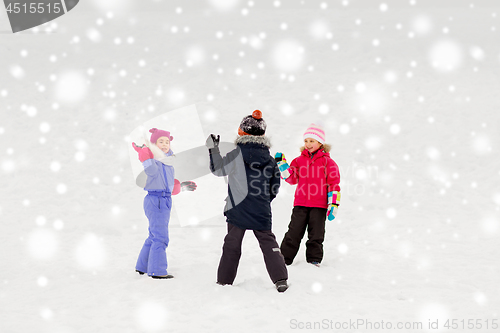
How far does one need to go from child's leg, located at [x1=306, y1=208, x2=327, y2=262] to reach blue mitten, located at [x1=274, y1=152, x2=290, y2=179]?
1.88 ft

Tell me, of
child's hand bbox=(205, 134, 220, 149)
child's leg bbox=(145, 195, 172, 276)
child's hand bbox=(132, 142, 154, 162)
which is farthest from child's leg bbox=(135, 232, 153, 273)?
child's hand bbox=(205, 134, 220, 149)

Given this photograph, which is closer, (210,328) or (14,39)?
(210,328)

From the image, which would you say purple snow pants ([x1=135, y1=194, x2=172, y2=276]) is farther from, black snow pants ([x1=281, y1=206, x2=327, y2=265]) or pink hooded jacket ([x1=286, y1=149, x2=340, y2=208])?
pink hooded jacket ([x1=286, y1=149, x2=340, y2=208])

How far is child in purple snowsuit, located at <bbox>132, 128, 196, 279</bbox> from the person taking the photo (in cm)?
455

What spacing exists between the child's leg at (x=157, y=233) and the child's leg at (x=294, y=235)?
5.06 ft

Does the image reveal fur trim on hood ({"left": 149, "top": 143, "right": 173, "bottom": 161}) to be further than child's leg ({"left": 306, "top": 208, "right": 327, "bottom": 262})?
No

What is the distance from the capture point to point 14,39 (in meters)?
13.1

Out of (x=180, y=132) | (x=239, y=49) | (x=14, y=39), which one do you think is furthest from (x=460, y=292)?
(x=14, y=39)

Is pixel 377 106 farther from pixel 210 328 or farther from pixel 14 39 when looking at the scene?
pixel 14 39

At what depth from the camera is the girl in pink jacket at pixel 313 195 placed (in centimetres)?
524

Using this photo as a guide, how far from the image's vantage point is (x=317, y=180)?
5258 mm

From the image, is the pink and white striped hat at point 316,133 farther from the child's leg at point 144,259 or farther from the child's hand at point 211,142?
the child's leg at point 144,259

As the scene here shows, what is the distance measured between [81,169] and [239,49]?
6460 millimetres

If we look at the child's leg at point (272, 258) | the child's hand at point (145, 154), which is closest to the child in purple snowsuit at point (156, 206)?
the child's hand at point (145, 154)
